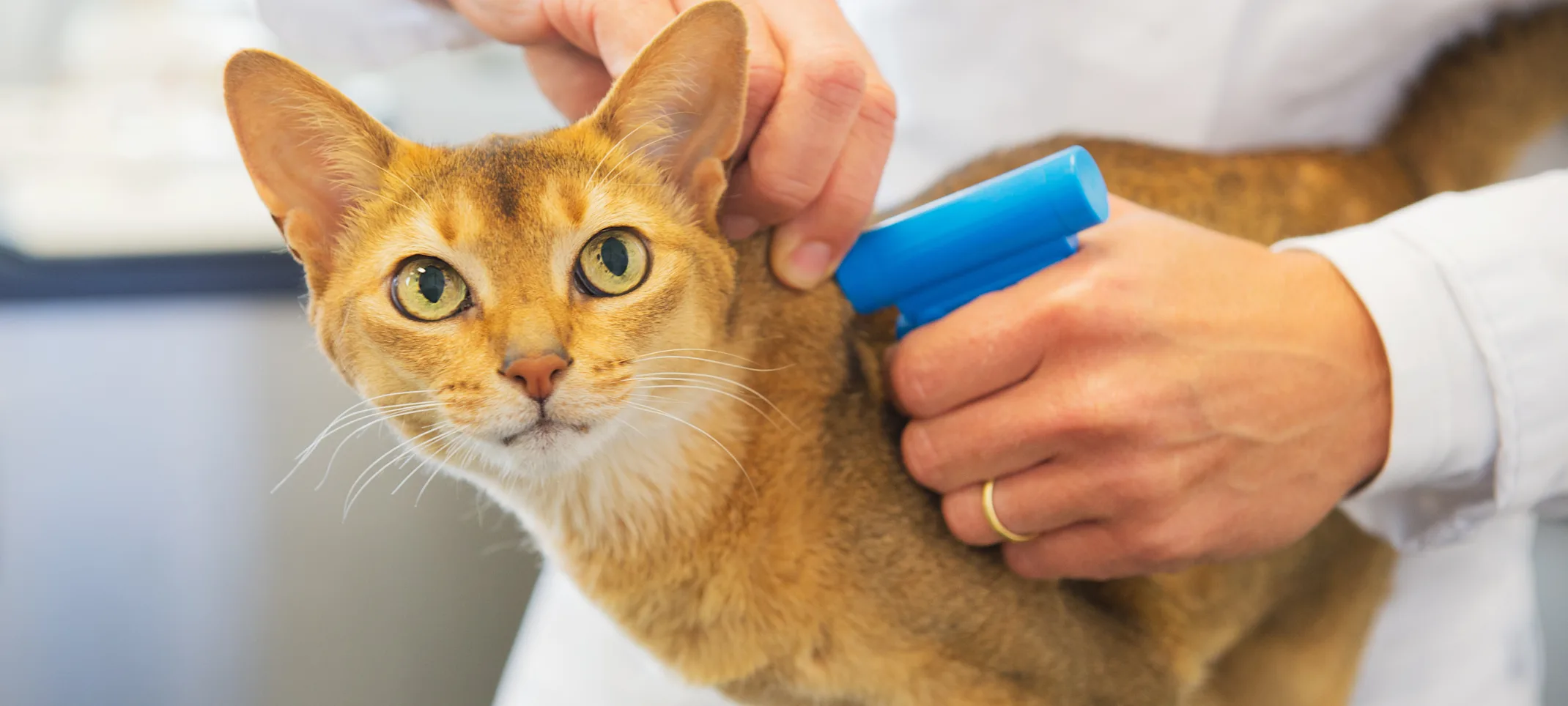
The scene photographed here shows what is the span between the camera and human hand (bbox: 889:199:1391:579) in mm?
850

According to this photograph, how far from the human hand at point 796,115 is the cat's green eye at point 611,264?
0.41ft

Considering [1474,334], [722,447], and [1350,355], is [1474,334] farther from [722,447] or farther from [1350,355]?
[722,447]

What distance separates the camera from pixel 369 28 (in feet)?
4.12

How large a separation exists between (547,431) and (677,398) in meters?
0.15

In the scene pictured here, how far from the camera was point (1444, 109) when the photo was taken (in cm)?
130

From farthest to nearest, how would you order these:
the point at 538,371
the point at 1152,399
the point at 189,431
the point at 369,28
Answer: the point at 189,431 → the point at 369,28 → the point at 1152,399 → the point at 538,371

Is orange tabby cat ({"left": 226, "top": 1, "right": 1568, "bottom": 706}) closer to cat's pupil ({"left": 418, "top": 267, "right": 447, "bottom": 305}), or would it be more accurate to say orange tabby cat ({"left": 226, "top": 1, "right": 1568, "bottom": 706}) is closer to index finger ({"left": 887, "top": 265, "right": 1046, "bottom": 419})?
cat's pupil ({"left": 418, "top": 267, "right": 447, "bottom": 305})

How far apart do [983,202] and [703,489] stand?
1.22ft

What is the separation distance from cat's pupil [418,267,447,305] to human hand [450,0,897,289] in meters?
0.26

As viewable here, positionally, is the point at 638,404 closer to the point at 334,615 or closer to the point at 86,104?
the point at 334,615

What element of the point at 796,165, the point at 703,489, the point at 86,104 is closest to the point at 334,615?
the point at 86,104

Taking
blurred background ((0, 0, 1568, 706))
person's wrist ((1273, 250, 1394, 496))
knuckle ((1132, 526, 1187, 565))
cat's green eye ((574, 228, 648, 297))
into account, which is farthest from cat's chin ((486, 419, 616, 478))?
blurred background ((0, 0, 1568, 706))

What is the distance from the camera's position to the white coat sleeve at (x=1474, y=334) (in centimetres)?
88

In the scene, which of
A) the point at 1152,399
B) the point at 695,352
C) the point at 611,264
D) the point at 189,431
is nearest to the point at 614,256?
the point at 611,264
